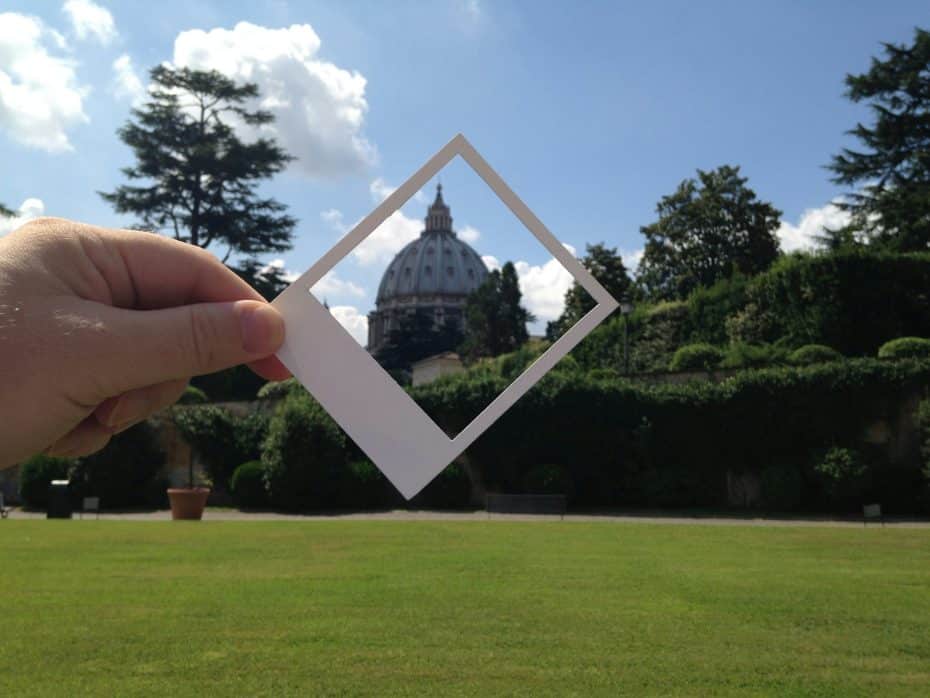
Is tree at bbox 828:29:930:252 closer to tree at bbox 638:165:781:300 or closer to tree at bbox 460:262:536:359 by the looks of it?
tree at bbox 638:165:781:300

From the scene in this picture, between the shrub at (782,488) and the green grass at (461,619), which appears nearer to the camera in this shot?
the green grass at (461,619)

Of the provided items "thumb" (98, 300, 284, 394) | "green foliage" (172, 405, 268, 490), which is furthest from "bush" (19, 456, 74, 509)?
"thumb" (98, 300, 284, 394)

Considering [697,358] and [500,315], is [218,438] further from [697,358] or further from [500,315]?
[500,315]

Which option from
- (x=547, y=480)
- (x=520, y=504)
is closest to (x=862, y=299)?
(x=547, y=480)

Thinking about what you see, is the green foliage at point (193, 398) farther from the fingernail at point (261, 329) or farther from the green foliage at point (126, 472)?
the fingernail at point (261, 329)

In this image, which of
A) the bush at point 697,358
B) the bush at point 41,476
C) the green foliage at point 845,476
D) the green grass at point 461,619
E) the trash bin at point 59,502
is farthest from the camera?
the bush at point 697,358

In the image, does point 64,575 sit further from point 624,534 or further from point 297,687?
point 624,534

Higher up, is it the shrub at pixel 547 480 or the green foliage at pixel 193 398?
the green foliage at pixel 193 398

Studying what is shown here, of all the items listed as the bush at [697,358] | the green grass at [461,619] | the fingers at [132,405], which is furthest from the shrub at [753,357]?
the fingers at [132,405]
